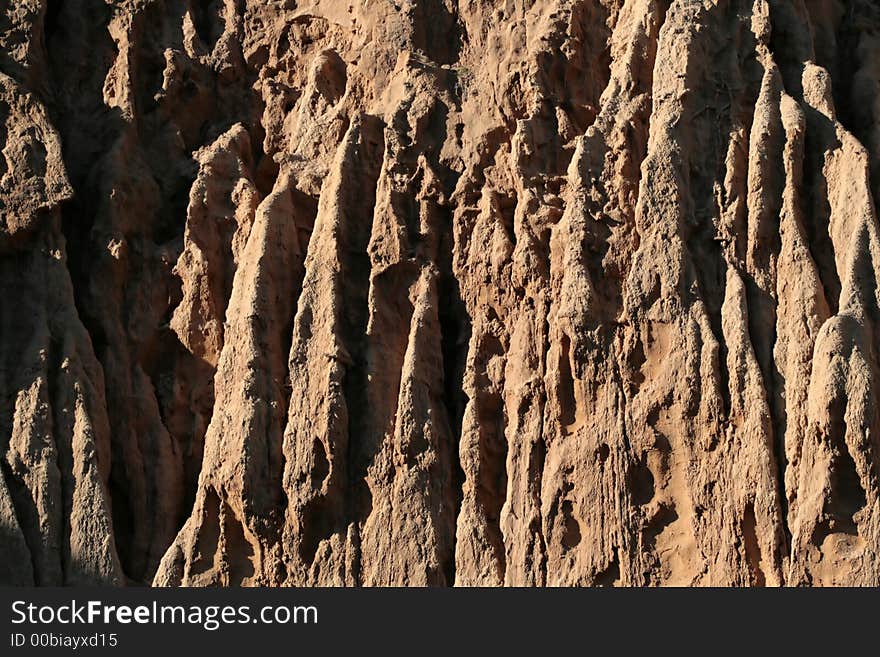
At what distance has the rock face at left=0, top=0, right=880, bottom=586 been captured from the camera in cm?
1992

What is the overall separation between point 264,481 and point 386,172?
11.7 ft

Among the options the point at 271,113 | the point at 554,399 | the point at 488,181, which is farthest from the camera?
the point at 271,113

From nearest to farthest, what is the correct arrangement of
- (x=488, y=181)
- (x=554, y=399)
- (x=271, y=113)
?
(x=554, y=399) → (x=488, y=181) → (x=271, y=113)

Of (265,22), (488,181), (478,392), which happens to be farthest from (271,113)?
(478,392)

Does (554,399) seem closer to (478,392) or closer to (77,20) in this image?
(478,392)

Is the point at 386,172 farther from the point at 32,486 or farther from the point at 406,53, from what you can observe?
the point at 32,486

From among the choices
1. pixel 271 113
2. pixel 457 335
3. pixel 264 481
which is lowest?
pixel 264 481

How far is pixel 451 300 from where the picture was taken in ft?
70.9

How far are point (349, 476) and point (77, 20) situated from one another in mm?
6723

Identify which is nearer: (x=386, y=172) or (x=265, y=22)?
(x=386, y=172)

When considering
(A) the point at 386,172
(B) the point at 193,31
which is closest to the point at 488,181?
(A) the point at 386,172

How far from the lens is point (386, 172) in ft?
72.4

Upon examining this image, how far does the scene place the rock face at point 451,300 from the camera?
1992 cm

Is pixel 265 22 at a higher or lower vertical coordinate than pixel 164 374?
higher
